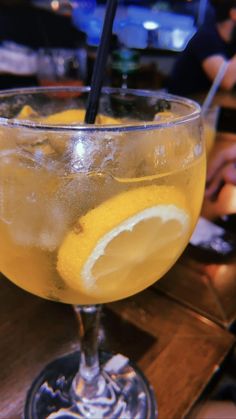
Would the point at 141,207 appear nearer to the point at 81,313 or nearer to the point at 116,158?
the point at 116,158

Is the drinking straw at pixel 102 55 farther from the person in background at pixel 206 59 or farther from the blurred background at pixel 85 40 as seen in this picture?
the person in background at pixel 206 59

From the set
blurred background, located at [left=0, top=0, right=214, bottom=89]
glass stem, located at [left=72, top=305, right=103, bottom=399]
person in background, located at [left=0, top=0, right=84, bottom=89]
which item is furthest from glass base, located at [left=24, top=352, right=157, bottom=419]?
person in background, located at [left=0, top=0, right=84, bottom=89]

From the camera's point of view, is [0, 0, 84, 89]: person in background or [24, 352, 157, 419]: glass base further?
[0, 0, 84, 89]: person in background

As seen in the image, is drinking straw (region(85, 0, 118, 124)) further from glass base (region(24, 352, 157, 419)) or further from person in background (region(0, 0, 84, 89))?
person in background (region(0, 0, 84, 89))

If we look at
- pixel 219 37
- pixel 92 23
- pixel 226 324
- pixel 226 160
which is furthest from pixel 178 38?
pixel 226 324

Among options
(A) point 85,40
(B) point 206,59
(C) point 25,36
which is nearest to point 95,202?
(B) point 206,59

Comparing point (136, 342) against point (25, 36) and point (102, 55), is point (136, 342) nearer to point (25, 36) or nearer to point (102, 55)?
point (102, 55)

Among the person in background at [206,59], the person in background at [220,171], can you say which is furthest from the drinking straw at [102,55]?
the person in background at [206,59]

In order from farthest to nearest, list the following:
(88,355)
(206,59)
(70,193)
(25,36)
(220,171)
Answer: (25,36) → (206,59) → (220,171) → (88,355) → (70,193)
